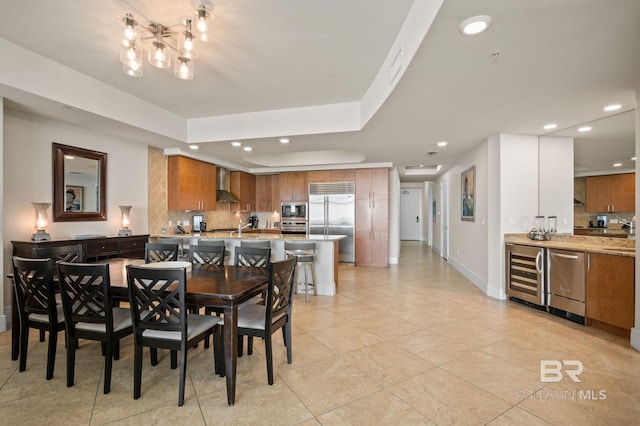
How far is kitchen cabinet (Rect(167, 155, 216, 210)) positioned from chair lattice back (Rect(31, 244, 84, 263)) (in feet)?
8.55

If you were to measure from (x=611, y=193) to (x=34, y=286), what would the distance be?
587cm

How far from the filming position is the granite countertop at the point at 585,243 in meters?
3.21

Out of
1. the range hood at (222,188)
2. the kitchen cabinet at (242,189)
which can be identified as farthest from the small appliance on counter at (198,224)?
the kitchen cabinet at (242,189)

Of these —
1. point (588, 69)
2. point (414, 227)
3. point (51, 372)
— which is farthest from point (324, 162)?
point (414, 227)

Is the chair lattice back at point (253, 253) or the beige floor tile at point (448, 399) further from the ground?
the chair lattice back at point (253, 253)

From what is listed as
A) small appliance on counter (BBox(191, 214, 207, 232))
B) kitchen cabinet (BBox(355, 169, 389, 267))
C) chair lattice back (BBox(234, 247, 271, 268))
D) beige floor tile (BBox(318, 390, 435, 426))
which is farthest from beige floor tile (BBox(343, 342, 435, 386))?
small appliance on counter (BBox(191, 214, 207, 232))

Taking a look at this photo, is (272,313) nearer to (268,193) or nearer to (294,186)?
(294,186)

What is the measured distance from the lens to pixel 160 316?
1.99 meters

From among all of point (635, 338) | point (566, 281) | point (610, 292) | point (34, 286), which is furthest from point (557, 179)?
point (34, 286)

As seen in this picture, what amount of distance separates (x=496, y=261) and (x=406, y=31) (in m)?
3.68

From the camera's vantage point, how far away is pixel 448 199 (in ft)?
25.1

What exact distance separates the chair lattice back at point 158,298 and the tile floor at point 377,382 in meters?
0.51

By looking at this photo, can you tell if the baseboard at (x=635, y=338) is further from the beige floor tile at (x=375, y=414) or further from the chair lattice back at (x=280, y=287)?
the chair lattice back at (x=280, y=287)

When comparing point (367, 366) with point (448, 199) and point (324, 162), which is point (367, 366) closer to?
point (324, 162)
